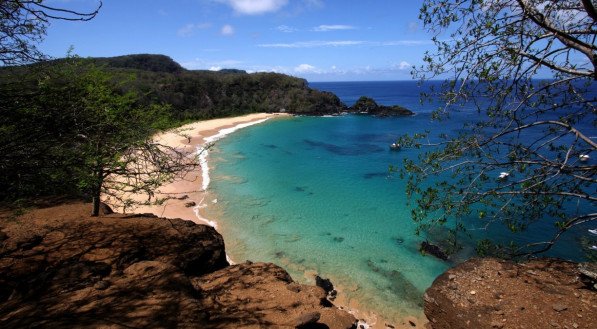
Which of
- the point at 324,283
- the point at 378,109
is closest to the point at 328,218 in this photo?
the point at 324,283

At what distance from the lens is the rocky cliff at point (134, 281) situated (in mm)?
5980

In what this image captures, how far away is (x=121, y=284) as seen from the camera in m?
7.00

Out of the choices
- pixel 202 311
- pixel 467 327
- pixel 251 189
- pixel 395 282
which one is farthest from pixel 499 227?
pixel 202 311

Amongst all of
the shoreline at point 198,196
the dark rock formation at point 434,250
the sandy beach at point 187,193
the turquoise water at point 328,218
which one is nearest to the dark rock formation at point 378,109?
the shoreline at point 198,196

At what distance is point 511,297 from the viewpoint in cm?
855

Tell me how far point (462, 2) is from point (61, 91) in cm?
793

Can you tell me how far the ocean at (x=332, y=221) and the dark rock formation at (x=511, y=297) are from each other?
3.38 metres

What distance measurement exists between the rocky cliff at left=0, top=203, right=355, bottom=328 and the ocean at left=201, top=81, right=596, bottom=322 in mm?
5221

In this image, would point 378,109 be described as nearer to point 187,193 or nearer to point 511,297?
point 187,193

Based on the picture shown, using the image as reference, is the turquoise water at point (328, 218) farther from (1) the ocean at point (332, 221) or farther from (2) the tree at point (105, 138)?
(2) the tree at point (105, 138)

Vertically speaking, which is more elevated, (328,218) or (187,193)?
(187,193)

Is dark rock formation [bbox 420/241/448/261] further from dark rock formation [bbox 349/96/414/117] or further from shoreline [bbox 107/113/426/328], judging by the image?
dark rock formation [bbox 349/96/414/117]

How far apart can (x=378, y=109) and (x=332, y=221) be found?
200ft

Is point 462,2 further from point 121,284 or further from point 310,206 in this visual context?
point 310,206
